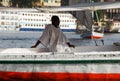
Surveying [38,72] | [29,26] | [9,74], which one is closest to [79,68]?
[38,72]

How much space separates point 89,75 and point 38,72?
1.39 meters

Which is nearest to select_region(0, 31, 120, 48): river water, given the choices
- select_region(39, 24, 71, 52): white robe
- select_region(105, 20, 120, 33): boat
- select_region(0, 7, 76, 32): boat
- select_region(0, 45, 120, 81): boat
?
select_region(0, 7, 76, 32): boat

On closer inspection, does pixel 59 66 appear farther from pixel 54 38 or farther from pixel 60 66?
pixel 54 38

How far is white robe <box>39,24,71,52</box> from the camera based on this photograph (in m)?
12.5

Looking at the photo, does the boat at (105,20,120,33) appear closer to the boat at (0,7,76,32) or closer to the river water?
the boat at (0,7,76,32)

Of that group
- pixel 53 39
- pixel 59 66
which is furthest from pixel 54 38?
pixel 59 66

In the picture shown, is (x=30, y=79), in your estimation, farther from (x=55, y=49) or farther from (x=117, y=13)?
(x=117, y=13)

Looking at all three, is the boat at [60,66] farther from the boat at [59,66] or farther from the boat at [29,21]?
the boat at [29,21]

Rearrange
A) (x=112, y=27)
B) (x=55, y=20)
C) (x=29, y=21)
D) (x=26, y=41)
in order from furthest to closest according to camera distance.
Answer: (x=112, y=27)
(x=29, y=21)
(x=26, y=41)
(x=55, y=20)

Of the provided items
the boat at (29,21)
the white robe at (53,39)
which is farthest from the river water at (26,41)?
the white robe at (53,39)

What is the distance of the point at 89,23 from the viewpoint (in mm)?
15531

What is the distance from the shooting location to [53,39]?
12.5 meters

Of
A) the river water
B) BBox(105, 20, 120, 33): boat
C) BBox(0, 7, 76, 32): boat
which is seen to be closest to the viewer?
the river water

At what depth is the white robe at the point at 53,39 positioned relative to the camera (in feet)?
40.9
